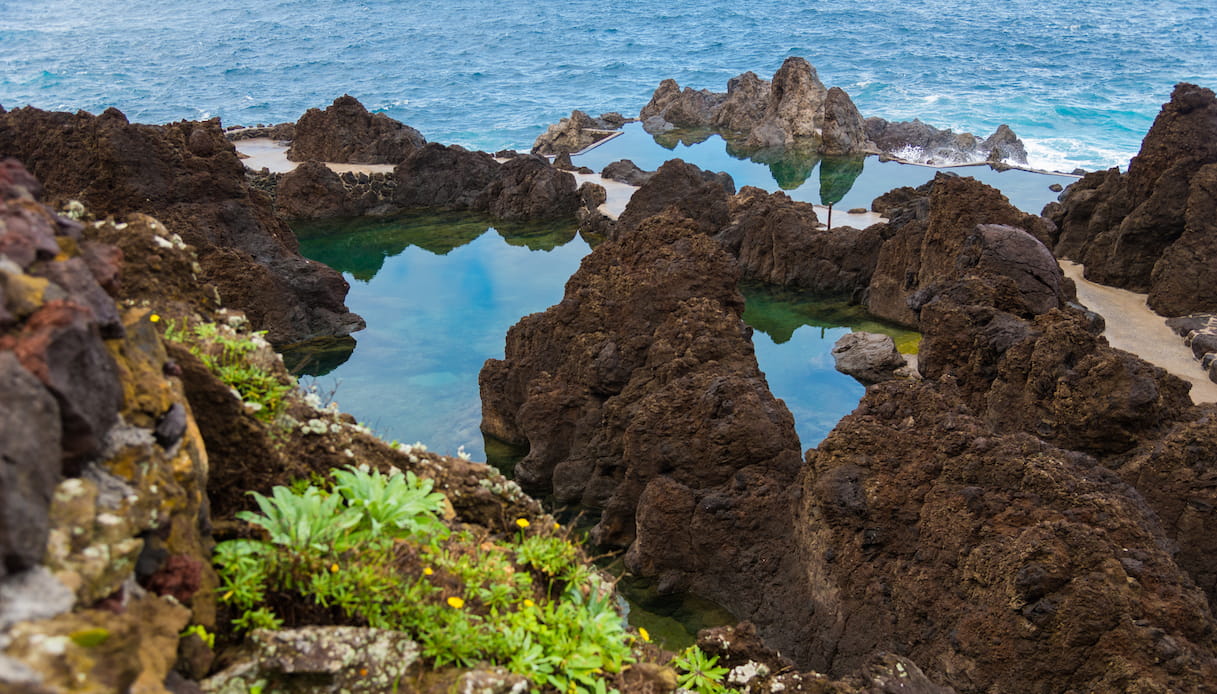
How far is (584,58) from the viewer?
114 m

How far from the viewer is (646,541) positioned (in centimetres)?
1436

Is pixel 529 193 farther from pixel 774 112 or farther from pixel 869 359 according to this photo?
pixel 774 112

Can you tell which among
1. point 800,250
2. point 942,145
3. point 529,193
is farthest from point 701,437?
point 942,145

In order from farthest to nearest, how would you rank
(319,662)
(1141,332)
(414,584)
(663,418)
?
1. (1141,332)
2. (663,418)
3. (414,584)
4. (319,662)

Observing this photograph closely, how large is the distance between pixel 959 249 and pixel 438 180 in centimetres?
2320

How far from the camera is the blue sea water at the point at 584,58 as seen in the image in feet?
261

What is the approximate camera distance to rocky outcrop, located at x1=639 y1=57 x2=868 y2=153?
50375mm

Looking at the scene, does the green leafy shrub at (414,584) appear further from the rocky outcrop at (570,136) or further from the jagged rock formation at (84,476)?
the rocky outcrop at (570,136)

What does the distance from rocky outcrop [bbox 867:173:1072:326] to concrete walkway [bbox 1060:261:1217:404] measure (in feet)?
5.17

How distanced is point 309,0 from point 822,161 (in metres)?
137

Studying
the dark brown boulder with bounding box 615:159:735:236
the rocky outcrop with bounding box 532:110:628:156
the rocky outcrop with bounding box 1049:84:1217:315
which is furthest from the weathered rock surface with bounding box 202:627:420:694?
the rocky outcrop with bounding box 532:110:628:156

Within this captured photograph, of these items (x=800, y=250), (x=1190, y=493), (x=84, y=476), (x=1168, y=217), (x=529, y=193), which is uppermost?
(x=84, y=476)

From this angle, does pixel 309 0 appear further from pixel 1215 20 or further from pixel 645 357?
pixel 645 357

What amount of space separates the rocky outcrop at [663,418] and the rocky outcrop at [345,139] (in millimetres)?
24742
